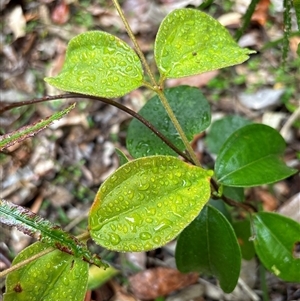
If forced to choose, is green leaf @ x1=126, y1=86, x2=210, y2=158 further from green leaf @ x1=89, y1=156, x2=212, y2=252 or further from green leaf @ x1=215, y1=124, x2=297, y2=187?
green leaf @ x1=89, y1=156, x2=212, y2=252

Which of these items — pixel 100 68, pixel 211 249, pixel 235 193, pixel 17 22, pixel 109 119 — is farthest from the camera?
pixel 17 22

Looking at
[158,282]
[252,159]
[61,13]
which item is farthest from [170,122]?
[61,13]

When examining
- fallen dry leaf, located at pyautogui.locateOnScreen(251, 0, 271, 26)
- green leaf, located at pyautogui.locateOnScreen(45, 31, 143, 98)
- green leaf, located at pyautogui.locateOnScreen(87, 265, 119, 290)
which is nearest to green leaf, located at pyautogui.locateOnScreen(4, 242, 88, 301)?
green leaf, located at pyautogui.locateOnScreen(45, 31, 143, 98)

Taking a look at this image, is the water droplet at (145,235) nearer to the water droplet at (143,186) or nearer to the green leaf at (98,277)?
the water droplet at (143,186)

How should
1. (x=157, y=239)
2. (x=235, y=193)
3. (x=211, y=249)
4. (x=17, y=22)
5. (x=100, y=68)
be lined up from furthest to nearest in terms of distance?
(x=17, y=22)
(x=235, y=193)
(x=211, y=249)
(x=100, y=68)
(x=157, y=239)

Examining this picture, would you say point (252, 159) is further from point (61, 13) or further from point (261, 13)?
point (61, 13)

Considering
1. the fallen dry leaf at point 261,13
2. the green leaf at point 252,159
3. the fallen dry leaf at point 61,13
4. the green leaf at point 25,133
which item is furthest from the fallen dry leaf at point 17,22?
the green leaf at point 25,133

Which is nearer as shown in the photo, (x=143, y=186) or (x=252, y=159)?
(x=143, y=186)
